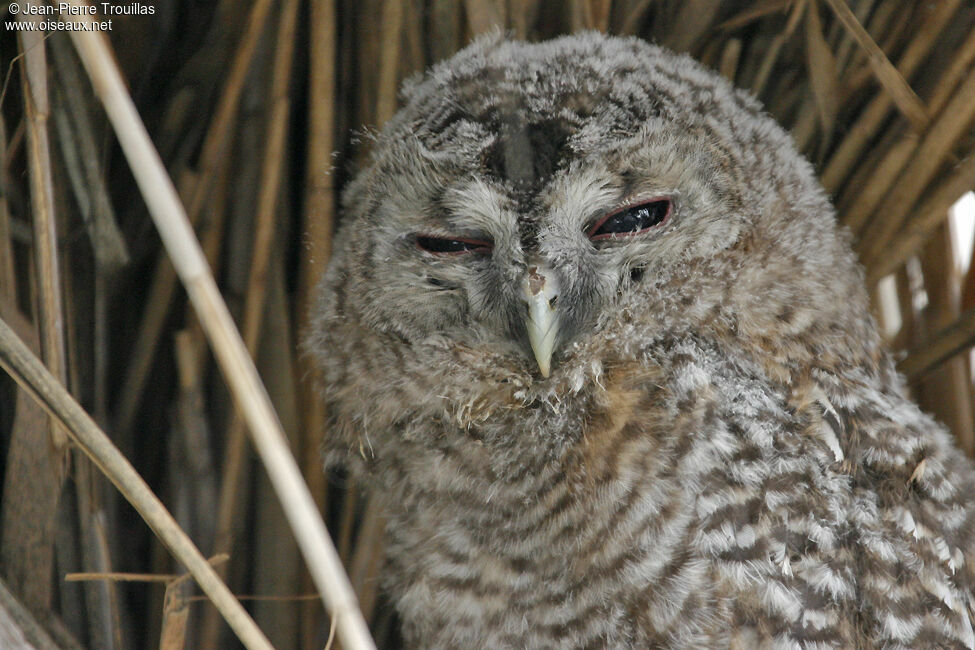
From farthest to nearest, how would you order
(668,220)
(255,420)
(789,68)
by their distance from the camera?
(789,68) < (668,220) < (255,420)

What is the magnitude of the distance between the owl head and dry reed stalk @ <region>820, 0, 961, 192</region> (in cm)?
27

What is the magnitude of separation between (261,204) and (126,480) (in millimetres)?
675

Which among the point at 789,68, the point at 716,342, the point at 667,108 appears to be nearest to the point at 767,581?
the point at 716,342

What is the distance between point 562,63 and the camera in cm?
124

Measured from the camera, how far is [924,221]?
1511mm

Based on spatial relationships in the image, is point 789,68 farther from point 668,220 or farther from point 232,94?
point 232,94

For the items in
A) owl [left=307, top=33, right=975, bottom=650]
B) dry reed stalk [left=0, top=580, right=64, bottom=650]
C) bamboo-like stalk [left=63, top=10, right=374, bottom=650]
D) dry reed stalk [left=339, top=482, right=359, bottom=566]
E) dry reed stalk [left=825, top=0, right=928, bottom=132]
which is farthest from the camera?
dry reed stalk [left=339, top=482, right=359, bottom=566]

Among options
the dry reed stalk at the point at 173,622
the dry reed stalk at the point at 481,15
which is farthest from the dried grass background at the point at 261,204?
the dry reed stalk at the point at 173,622

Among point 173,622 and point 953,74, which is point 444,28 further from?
point 173,622

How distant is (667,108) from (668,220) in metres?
0.16

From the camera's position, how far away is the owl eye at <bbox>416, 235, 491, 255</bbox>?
47.6 inches

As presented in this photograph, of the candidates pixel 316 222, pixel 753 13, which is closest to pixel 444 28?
pixel 316 222

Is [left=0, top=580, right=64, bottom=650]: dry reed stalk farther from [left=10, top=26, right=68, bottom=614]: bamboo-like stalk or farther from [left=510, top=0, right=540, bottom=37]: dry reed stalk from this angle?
[left=510, top=0, right=540, bottom=37]: dry reed stalk

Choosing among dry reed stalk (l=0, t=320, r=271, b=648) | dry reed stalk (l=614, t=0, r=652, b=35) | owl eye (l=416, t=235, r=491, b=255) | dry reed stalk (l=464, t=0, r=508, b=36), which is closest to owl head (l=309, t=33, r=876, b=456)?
owl eye (l=416, t=235, r=491, b=255)
